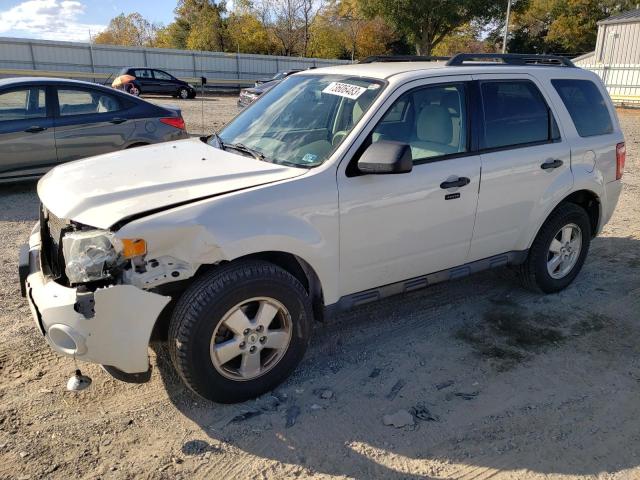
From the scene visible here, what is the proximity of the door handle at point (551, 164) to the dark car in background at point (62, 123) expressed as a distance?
19.2 ft

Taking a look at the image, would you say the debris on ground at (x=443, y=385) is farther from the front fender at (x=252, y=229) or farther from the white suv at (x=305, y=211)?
the front fender at (x=252, y=229)

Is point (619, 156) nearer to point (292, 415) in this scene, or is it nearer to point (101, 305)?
point (292, 415)

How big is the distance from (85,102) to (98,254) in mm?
5991

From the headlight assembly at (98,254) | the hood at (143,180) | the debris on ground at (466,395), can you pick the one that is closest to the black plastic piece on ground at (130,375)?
the headlight assembly at (98,254)

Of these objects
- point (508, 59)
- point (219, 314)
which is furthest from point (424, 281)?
point (508, 59)

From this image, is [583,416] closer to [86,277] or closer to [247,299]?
[247,299]

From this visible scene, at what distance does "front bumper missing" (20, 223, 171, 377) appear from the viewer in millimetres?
2797

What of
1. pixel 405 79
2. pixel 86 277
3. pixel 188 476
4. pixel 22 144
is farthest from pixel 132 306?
pixel 22 144

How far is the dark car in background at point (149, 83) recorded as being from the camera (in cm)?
2672

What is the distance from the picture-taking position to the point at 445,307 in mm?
4762

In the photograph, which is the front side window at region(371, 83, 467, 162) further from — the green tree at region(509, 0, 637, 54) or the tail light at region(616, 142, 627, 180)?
the green tree at region(509, 0, 637, 54)

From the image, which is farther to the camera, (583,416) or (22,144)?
(22,144)

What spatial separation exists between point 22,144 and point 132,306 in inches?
226

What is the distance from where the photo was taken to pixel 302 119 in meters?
4.02
